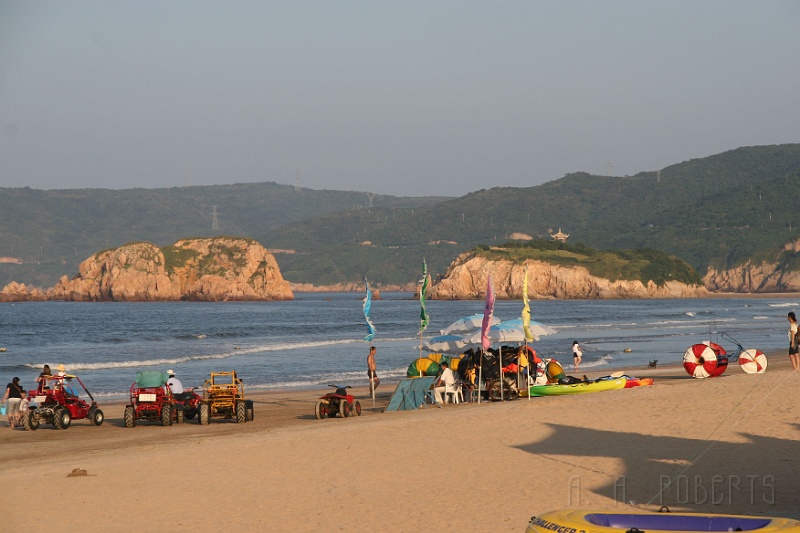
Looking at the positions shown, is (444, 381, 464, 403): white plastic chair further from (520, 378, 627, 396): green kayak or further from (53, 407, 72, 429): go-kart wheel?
(53, 407, 72, 429): go-kart wheel

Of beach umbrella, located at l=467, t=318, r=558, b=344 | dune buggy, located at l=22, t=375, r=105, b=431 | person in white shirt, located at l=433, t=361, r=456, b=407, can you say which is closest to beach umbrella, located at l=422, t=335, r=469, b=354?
beach umbrella, located at l=467, t=318, r=558, b=344

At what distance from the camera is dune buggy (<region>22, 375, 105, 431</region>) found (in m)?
20.1

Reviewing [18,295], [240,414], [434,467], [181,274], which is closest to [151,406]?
[240,414]

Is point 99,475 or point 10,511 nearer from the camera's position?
point 10,511

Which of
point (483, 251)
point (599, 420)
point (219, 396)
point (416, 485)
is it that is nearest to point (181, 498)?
point (416, 485)

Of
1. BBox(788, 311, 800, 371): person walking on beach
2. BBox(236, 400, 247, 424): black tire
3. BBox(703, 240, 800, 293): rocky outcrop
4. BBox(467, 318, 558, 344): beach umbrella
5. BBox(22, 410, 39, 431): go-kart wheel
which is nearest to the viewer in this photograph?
BBox(22, 410, 39, 431): go-kart wheel

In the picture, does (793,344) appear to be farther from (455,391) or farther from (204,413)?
(204,413)

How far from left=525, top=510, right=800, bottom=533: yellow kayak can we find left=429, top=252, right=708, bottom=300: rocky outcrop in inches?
6245

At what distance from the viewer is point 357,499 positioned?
37.0 ft

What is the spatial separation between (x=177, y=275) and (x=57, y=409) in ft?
516

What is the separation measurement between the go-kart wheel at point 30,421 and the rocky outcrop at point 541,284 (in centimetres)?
14635

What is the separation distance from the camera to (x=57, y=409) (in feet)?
66.7

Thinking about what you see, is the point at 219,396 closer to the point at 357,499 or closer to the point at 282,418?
the point at 282,418

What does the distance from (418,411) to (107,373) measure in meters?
20.1
